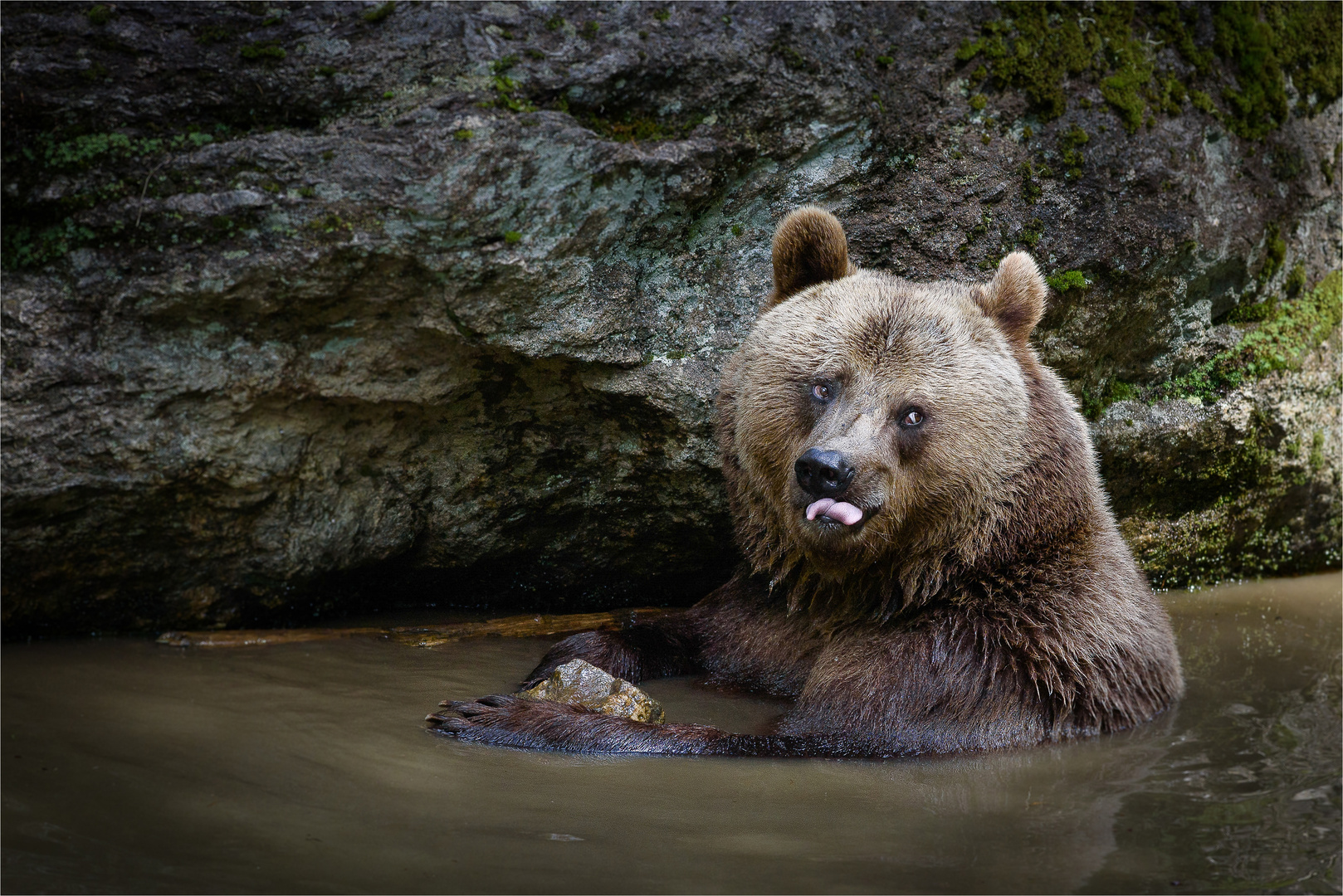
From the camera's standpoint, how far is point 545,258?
17.9ft

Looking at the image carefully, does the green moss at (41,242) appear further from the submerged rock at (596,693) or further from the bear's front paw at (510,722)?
the submerged rock at (596,693)

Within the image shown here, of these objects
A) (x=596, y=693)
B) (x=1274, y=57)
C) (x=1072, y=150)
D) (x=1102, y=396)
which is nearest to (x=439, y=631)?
(x=596, y=693)

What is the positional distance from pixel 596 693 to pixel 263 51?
3.37m

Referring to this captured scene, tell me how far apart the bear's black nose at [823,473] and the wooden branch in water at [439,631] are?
63.0 inches

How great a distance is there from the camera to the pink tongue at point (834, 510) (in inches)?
164

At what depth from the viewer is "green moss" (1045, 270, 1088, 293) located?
→ 6016 millimetres

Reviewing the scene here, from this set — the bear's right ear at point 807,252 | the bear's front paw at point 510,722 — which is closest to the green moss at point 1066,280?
the bear's right ear at point 807,252

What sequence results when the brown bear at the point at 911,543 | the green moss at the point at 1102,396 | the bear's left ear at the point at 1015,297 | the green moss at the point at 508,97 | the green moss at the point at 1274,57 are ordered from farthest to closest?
the green moss at the point at 1274,57, the green moss at the point at 1102,396, the green moss at the point at 508,97, the bear's left ear at the point at 1015,297, the brown bear at the point at 911,543

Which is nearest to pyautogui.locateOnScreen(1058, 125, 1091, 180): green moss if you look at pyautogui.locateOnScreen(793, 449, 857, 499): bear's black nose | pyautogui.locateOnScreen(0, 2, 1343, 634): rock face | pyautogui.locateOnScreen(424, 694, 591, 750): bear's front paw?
pyautogui.locateOnScreen(0, 2, 1343, 634): rock face

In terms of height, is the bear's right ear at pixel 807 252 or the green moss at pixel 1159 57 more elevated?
the green moss at pixel 1159 57

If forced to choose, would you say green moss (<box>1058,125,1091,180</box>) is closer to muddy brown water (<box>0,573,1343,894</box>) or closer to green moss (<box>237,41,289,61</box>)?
muddy brown water (<box>0,573,1343,894</box>)

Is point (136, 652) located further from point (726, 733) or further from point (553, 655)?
point (726, 733)

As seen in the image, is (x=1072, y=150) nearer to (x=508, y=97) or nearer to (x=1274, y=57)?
(x=1274, y=57)

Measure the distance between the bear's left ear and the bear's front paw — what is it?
2.46m
